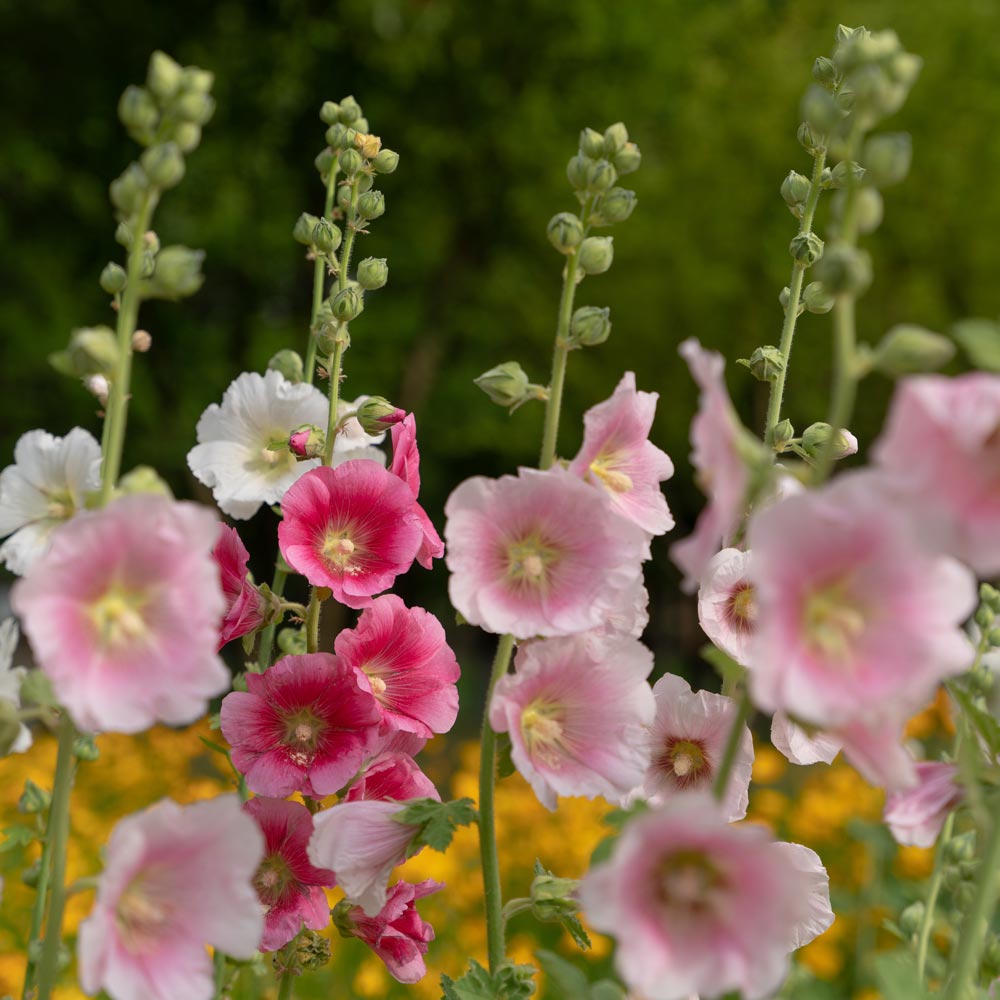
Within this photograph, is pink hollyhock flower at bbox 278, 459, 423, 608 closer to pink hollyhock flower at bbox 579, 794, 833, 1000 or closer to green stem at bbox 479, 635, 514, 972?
green stem at bbox 479, 635, 514, 972

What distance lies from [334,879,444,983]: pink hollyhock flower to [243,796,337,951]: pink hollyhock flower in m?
0.06

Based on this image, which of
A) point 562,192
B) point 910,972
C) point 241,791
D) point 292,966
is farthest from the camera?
point 562,192

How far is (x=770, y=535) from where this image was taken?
80 centimetres

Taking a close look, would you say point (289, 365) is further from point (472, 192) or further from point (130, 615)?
point (472, 192)

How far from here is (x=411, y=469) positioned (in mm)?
1433

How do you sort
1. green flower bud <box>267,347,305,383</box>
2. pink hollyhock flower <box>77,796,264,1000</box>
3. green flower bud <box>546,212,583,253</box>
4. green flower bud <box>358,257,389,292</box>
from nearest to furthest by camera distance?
1. pink hollyhock flower <box>77,796,264,1000</box>
2. green flower bud <box>546,212,583,253</box>
3. green flower bud <box>358,257,389,292</box>
4. green flower bud <box>267,347,305,383</box>

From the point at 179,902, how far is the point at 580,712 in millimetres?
390

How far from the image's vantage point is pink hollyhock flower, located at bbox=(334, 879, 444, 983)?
1393mm

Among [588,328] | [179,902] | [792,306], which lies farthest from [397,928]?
[792,306]

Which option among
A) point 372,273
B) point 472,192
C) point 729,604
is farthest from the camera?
point 472,192

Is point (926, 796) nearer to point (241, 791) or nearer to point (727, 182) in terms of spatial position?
point (241, 791)

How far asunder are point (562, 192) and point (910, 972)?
9.86 m

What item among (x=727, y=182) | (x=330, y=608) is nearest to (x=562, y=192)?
(x=727, y=182)

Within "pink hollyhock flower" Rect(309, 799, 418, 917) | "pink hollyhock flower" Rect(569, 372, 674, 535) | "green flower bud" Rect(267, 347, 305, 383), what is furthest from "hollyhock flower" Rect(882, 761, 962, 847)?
"green flower bud" Rect(267, 347, 305, 383)
